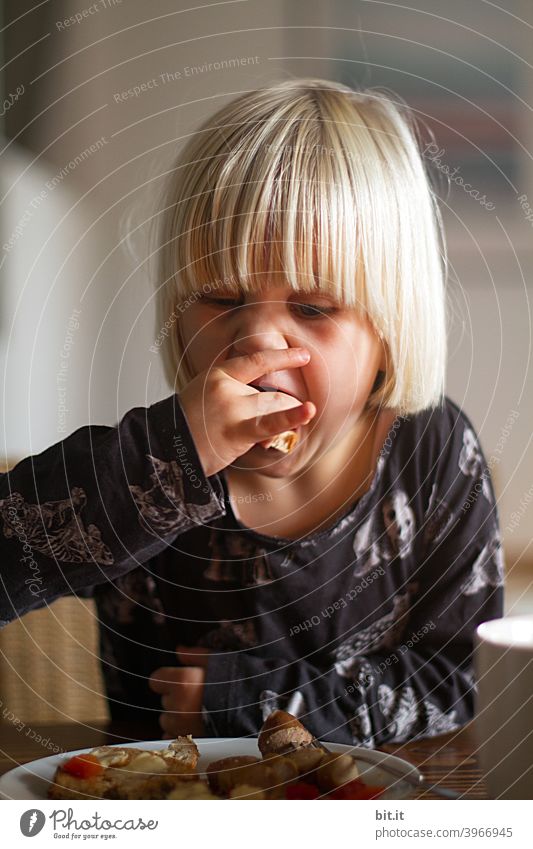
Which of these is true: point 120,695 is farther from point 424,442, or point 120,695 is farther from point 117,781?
point 424,442

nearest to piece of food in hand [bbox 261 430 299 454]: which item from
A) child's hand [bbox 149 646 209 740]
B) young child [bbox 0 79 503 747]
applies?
young child [bbox 0 79 503 747]

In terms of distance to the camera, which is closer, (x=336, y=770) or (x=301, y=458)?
(x=336, y=770)

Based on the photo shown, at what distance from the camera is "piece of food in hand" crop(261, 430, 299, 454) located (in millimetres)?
412

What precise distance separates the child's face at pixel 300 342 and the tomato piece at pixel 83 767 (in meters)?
0.15

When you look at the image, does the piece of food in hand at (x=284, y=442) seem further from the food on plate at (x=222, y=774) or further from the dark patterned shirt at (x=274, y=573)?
the food on plate at (x=222, y=774)

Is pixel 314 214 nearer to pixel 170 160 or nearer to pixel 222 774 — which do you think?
pixel 170 160

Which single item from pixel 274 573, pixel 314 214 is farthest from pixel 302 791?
pixel 314 214

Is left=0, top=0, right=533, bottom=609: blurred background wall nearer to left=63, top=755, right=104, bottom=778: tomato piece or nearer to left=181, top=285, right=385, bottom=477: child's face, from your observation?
left=181, top=285, right=385, bottom=477: child's face

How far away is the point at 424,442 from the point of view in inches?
16.8

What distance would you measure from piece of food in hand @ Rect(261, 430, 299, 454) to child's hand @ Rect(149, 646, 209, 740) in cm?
11

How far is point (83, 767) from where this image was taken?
1.13 feet

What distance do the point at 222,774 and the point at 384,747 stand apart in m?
0.08

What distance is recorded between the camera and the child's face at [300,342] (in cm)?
39

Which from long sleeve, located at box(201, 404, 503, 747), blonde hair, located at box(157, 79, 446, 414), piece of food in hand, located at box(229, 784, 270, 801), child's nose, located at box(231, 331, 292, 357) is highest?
blonde hair, located at box(157, 79, 446, 414)
